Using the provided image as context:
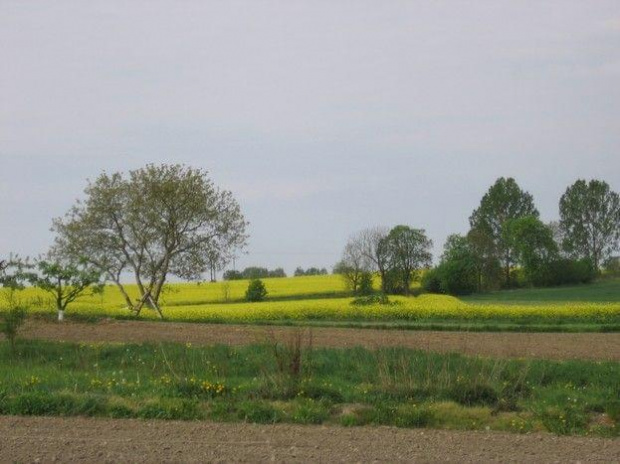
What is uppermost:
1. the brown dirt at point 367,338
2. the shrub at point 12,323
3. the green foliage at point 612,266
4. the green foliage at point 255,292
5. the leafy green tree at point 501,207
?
the leafy green tree at point 501,207

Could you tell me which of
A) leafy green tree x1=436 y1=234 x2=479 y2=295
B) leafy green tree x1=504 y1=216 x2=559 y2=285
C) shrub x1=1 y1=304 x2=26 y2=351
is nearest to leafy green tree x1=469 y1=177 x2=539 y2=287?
leafy green tree x1=504 y1=216 x2=559 y2=285

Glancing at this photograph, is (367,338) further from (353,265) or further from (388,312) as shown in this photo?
(353,265)

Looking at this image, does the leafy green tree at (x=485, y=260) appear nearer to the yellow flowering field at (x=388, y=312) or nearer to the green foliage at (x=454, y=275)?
the green foliage at (x=454, y=275)

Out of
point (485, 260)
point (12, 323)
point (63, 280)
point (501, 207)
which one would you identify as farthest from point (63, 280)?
point (501, 207)

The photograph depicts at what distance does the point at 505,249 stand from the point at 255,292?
4590 centimetres

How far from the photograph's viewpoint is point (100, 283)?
3419 cm

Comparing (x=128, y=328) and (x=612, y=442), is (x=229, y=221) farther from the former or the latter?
(x=612, y=442)

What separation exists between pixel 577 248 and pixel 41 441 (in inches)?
4252

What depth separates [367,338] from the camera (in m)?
25.2

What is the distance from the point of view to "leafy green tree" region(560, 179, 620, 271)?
112125 mm

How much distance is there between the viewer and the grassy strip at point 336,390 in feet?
42.8

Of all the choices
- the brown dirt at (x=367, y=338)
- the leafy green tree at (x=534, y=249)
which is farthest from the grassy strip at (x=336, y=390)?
the leafy green tree at (x=534, y=249)

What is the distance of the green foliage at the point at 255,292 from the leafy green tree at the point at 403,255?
1594 centimetres

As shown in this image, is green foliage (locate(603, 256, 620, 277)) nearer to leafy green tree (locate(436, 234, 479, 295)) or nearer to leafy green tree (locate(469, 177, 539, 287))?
leafy green tree (locate(469, 177, 539, 287))
